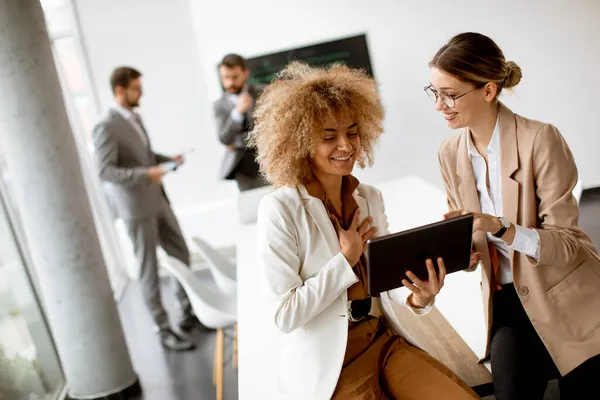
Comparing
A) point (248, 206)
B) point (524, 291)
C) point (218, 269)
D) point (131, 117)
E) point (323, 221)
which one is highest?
point (131, 117)

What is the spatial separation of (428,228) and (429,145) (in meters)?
4.10

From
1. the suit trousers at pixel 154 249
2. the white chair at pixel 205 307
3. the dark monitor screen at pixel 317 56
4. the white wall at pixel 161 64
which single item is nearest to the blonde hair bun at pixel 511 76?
the white chair at pixel 205 307

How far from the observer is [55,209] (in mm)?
3461

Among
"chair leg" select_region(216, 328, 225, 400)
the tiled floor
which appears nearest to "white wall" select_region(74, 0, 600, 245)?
the tiled floor

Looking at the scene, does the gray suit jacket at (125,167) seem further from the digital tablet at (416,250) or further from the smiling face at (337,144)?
the digital tablet at (416,250)

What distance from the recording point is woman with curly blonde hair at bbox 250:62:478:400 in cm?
192

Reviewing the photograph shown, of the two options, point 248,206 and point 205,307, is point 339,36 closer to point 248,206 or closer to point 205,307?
point 248,206

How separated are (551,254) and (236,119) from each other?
3.28 meters

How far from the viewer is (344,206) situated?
2.11 m

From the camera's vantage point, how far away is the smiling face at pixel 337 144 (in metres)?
1.97

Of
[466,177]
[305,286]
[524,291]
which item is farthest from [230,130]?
[524,291]

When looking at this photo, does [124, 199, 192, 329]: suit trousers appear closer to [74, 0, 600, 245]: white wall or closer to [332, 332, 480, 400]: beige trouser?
[74, 0, 600, 245]: white wall

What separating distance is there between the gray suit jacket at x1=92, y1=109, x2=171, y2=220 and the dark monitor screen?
1.52 meters

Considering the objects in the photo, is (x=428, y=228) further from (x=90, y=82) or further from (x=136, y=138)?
(x=90, y=82)
